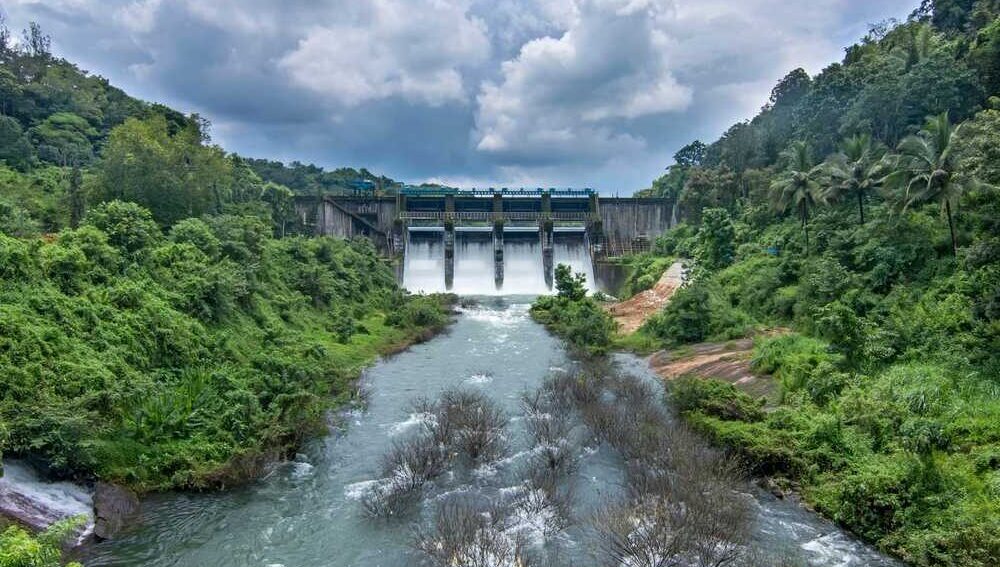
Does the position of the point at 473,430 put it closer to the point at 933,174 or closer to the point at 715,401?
the point at 715,401

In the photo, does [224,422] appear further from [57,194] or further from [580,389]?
[57,194]

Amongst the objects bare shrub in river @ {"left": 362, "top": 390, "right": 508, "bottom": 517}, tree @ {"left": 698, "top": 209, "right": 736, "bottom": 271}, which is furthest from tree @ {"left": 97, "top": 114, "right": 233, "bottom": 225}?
tree @ {"left": 698, "top": 209, "right": 736, "bottom": 271}

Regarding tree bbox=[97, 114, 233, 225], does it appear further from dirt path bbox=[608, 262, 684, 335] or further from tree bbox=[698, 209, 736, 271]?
tree bbox=[698, 209, 736, 271]

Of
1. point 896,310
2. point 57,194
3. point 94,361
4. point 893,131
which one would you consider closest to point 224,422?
point 94,361

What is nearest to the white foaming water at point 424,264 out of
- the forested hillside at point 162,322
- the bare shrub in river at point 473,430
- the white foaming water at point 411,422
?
the forested hillside at point 162,322

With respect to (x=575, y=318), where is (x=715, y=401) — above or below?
below

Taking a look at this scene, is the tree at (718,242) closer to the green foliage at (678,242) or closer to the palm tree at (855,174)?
the green foliage at (678,242)

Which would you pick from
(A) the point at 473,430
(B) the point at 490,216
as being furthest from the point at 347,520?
(B) the point at 490,216
